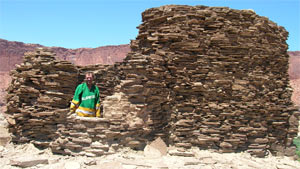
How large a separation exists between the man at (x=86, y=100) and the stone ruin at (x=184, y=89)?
314 mm

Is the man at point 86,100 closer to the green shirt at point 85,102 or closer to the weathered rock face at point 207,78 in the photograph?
the green shirt at point 85,102

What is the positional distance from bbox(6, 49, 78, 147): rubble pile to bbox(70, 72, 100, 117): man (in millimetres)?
342

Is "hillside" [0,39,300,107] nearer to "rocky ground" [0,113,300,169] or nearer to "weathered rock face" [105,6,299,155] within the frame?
"rocky ground" [0,113,300,169]

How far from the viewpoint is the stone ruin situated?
693 centimetres

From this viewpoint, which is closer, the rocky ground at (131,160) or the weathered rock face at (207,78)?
the rocky ground at (131,160)

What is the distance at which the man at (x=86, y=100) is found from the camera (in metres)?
6.94

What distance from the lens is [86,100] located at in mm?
6977

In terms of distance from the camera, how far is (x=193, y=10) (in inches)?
302

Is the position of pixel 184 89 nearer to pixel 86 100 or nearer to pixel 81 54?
pixel 86 100

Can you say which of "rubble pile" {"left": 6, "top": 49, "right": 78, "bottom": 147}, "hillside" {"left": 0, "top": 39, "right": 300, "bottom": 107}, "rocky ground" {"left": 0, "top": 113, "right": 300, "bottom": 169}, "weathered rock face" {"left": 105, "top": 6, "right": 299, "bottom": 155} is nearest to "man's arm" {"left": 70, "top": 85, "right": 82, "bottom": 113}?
"rubble pile" {"left": 6, "top": 49, "right": 78, "bottom": 147}

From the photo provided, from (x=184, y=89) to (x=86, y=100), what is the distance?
2939 mm

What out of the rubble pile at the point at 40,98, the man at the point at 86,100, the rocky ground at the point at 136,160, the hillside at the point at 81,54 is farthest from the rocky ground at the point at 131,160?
the hillside at the point at 81,54

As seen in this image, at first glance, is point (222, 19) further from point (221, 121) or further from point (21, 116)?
point (21, 116)

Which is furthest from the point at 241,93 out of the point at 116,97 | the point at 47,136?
the point at 47,136
